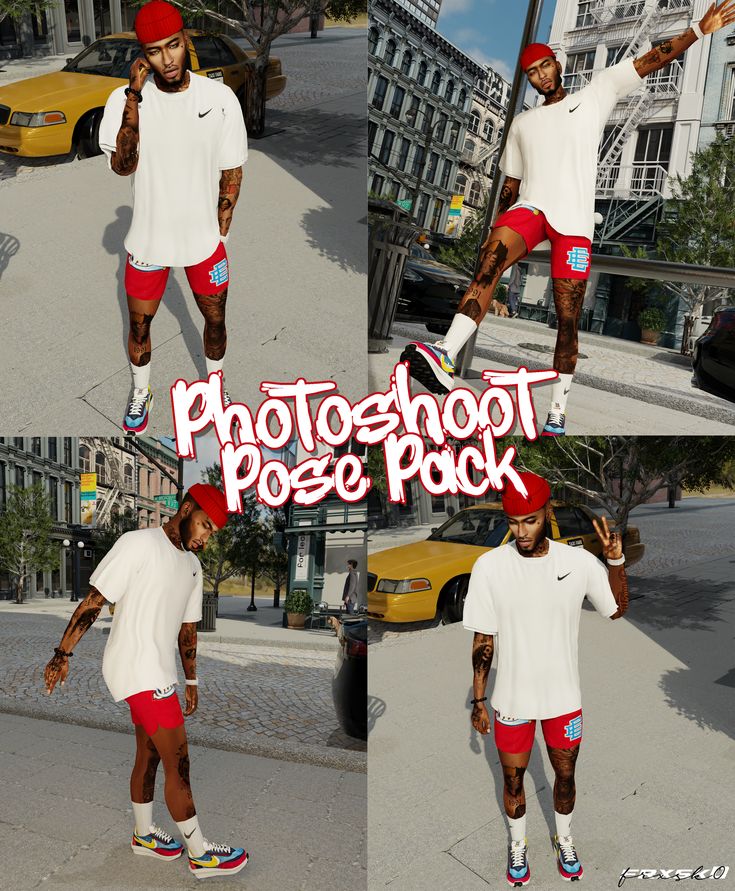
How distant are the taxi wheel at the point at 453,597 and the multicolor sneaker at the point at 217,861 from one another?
2.97m

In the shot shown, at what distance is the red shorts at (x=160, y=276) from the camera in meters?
4.93

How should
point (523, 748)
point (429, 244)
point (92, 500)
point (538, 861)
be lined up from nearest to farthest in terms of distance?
point (523, 748), point (538, 861), point (429, 244), point (92, 500)

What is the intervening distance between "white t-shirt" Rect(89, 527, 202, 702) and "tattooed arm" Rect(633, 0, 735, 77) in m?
3.63

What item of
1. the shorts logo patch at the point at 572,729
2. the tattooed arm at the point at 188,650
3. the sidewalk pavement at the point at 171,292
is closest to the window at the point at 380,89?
the sidewalk pavement at the point at 171,292

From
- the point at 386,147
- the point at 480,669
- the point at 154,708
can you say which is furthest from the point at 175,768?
the point at 386,147

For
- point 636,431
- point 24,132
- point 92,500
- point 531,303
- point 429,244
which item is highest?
point 24,132

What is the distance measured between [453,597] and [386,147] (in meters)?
3.79

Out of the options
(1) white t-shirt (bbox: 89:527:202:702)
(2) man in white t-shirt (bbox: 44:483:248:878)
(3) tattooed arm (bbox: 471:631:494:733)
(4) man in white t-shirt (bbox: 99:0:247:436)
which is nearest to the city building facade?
(4) man in white t-shirt (bbox: 99:0:247:436)

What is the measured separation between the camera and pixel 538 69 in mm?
4438

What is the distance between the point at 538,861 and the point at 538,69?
171 inches

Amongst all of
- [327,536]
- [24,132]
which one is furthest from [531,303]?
[24,132]

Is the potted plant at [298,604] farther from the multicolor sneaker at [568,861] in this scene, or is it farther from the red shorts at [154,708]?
the multicolor sneaker at [568,861]

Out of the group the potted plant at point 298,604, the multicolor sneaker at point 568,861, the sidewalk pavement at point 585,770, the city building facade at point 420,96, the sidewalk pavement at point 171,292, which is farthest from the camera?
the potted plant at point 298,604

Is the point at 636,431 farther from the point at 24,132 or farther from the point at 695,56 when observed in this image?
the point at 24,132
